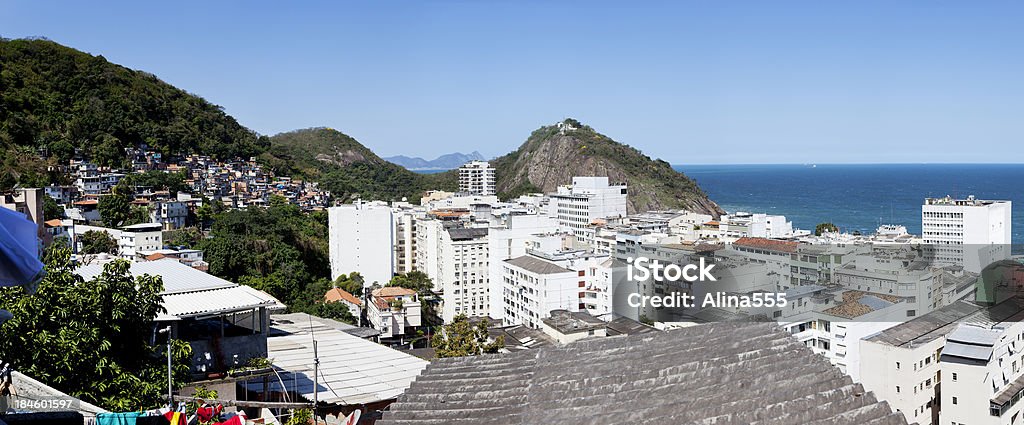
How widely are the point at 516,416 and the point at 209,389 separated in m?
4.44

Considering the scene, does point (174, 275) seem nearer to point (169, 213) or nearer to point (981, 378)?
point (981, 378)

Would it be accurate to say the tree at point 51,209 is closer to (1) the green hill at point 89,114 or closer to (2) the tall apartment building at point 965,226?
(1) the green hill at point 89,114

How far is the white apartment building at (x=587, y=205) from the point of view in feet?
134

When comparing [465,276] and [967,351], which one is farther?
[465,276]

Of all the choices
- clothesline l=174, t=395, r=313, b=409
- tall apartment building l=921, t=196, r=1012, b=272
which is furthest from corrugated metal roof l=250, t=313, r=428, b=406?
tall apartment building l=921, t=196, r=1012, b=272

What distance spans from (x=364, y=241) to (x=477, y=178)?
3233 cm

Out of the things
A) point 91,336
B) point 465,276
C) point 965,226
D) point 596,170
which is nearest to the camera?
point 91,336

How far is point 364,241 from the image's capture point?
102 ft

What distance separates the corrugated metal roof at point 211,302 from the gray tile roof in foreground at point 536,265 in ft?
51.0

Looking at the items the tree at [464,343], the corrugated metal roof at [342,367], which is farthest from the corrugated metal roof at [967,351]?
the corrugated metal roof at [342,367]

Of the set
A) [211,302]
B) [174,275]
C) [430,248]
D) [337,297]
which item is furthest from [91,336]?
[430,248]

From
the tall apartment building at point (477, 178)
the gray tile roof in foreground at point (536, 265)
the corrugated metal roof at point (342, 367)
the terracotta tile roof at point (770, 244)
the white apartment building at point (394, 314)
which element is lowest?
the white apartment building at point (394, 314)

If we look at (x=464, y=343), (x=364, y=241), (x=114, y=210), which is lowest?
(x=464, y=343)

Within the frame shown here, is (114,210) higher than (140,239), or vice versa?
(114,210)
